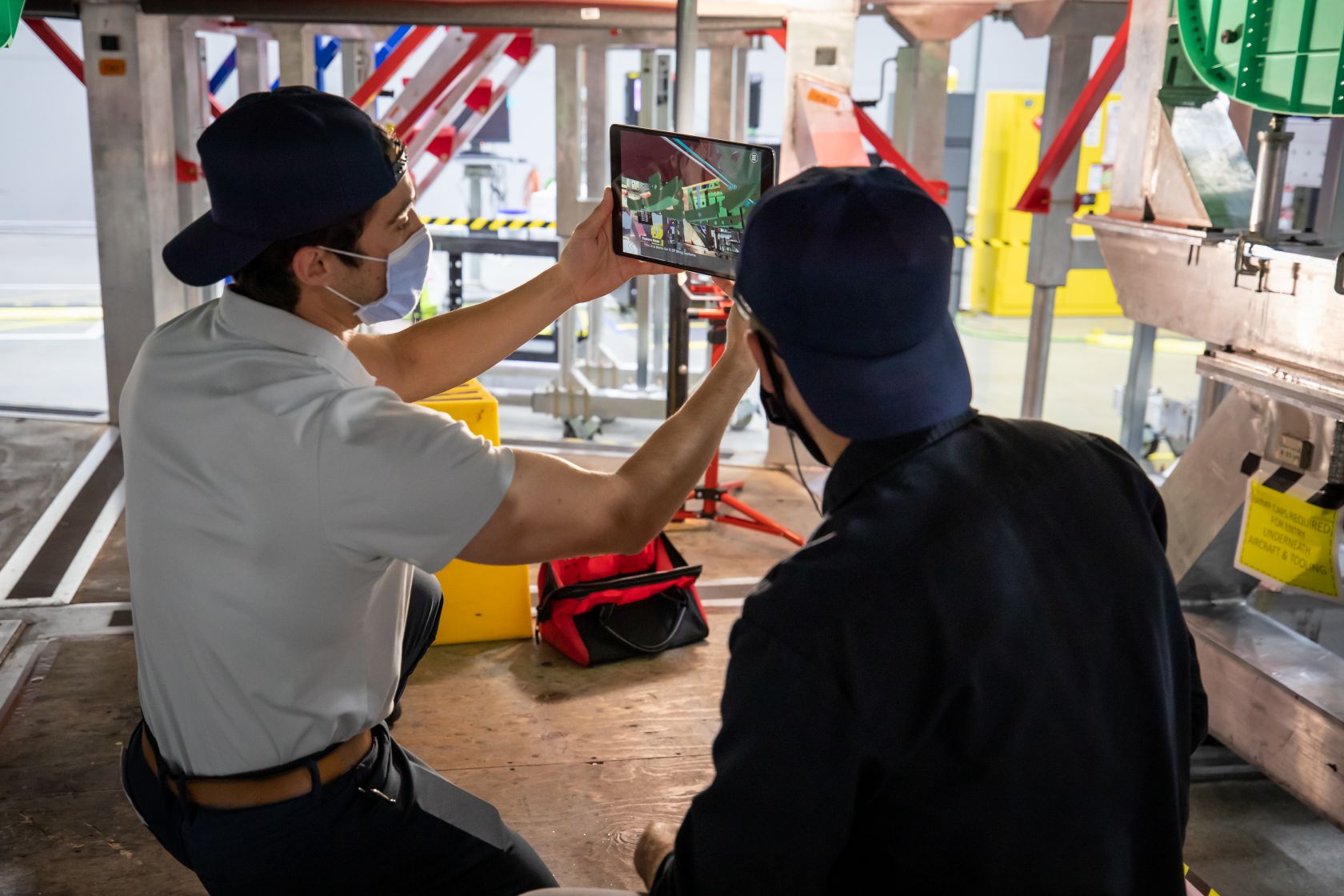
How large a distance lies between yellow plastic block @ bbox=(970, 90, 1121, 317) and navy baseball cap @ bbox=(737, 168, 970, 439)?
1202cm

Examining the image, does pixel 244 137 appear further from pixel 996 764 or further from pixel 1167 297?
pixel 1167 297

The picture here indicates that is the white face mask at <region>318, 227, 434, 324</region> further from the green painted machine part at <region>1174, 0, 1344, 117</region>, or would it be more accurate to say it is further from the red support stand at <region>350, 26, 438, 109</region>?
the red support stand at <region>350, 26, 438, 109</region>

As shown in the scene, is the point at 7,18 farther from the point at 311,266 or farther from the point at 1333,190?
the point at 1333,190

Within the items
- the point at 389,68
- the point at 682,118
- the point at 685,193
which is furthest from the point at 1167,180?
the point at 389,68

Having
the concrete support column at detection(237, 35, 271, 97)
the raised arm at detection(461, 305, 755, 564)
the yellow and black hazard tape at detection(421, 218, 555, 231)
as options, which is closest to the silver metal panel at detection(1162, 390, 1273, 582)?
the raised arm at detection(461, 305, 755, 564)

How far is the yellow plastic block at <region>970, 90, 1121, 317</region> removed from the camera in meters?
13.5

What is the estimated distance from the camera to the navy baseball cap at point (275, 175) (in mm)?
1839

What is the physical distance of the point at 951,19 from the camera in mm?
5891

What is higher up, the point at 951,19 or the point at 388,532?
the point at 951,19

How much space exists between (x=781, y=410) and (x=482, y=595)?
3134 millimetres

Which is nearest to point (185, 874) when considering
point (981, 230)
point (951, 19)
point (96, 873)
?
point (96, 873)

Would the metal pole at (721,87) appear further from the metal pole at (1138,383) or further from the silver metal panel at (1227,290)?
the silver metal panel at (1227,290)

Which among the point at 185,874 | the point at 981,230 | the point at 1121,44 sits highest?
the point at 1121,44

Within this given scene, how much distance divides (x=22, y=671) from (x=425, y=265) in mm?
2810
